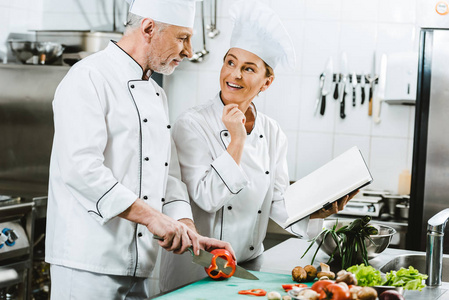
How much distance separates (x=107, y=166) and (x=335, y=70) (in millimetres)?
2678

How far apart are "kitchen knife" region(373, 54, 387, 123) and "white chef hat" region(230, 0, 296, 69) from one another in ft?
6.39

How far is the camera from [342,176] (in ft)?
6.51

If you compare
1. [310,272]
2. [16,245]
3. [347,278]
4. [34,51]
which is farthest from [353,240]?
[34,51]

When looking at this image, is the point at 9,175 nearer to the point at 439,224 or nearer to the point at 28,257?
the point at 28,257

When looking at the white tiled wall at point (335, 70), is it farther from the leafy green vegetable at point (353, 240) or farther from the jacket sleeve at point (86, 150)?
the jacket sleeve at point (86, 150)

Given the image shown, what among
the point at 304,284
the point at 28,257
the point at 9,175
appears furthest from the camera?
the point at 9,175

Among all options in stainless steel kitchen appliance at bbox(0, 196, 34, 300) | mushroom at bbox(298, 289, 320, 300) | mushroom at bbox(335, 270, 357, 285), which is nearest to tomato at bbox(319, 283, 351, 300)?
mushroom at bbox(298, 289, 320, 300)

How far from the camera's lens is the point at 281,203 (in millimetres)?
2361

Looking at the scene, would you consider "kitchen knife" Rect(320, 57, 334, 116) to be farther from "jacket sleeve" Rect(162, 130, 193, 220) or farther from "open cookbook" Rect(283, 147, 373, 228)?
"jacket sleeve" Rect(162, 130, 193, 220)

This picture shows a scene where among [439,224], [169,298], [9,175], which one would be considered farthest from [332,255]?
[9,175]

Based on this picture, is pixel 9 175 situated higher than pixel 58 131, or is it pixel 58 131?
pixel 58 131

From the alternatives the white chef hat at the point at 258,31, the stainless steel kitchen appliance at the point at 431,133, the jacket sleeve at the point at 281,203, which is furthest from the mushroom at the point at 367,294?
the stainless steel kitchen appliance at the point at 431,133

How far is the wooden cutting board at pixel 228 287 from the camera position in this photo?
1.61 metres

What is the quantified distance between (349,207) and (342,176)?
1.69 meters
